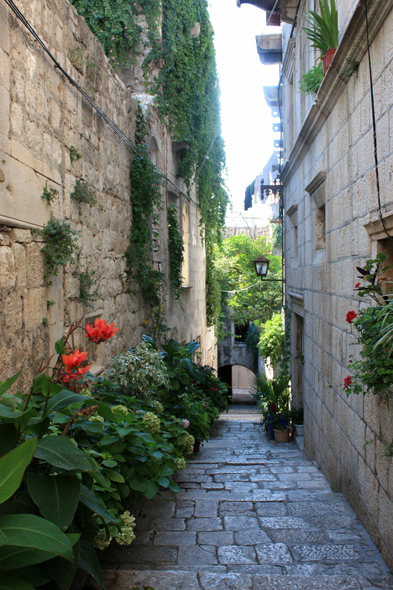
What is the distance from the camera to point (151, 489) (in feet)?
8.45

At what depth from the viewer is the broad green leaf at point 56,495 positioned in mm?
1501

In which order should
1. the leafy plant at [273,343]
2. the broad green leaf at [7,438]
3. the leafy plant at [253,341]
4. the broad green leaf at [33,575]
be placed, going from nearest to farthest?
the broad green leaf at [33,575]
the broad green leaf at [7,438]
the leafy plant at [273,343]
the leafy plant at [253,341]

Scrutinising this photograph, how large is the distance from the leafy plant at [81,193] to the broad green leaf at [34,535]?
105 inches

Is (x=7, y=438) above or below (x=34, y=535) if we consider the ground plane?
above

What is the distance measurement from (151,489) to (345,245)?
2.35 metres

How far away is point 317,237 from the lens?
17.4 feet

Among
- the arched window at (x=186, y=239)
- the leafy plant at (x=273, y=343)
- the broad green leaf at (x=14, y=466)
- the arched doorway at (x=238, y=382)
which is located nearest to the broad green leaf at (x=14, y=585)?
the broad green leaf at (x=14, y=466)

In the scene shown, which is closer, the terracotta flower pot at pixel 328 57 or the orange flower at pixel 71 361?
the orange flower at pixel 71 361

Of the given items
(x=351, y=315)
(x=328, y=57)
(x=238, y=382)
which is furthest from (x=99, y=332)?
(x=238, y=382)

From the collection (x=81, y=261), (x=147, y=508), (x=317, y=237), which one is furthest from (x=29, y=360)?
(x=317, y=237)

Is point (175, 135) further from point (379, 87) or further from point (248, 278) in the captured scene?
point (248, 278)

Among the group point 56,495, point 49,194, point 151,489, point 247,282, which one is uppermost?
point 49,194

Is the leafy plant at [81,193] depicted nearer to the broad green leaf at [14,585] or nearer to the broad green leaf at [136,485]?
the broad green leaf at [136,485]

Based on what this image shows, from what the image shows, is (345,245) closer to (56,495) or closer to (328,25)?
(328,25)
